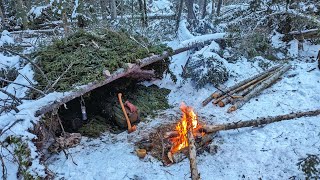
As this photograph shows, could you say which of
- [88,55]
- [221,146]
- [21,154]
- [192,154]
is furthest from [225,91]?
[21,154]

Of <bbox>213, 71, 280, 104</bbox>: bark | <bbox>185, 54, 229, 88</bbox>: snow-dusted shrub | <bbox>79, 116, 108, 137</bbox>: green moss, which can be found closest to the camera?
<bbox>79, 116, 108, 137</bbox>: green moss

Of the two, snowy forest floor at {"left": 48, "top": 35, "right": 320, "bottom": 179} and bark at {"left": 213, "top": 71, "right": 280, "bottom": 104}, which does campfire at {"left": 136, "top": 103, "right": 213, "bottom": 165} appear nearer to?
snowy forest floor at {"left": 48, "top": 35, "right": 320, "bottom": 179}

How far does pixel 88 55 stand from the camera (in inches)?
247

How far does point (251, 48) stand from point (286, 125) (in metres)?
3.77

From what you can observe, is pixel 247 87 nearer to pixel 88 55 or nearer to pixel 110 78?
pixel 110 78

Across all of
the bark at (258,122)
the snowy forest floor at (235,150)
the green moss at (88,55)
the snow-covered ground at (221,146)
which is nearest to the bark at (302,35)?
the snow-covered ground at (221,146)

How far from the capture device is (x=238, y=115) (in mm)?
5980

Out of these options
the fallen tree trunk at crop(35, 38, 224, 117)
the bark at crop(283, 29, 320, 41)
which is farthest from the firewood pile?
the bark at crop(283, 29, 320, 41)

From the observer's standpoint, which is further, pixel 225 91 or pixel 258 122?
pixel 225 91

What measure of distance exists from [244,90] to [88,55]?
13.3ft

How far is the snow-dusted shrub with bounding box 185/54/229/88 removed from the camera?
23.4 ft

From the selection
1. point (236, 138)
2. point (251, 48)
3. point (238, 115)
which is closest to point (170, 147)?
point (236, 138)

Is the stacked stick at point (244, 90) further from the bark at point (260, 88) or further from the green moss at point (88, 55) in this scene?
the green moss at point (88, 55)

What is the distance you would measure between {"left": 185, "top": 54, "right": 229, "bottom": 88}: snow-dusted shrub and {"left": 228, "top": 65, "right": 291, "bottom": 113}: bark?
3.23 ft
